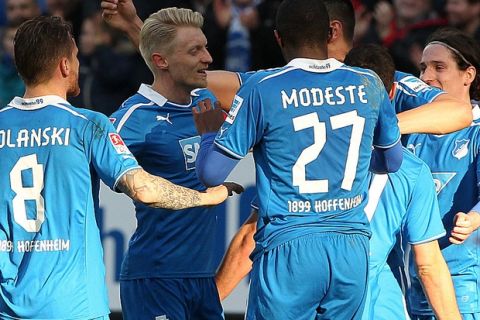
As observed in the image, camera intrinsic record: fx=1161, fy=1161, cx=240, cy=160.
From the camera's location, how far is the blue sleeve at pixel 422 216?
626cm

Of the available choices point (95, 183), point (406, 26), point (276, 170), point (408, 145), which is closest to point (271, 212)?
point (276, 170)

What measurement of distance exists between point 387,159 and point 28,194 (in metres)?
1.81

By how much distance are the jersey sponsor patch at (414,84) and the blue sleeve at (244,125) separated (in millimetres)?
1582

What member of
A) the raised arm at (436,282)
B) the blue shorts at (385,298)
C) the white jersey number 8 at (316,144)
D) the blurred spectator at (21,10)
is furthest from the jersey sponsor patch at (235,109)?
the blurred spectator at (21,10)

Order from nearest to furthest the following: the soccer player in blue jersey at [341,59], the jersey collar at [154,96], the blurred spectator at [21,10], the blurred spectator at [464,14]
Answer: the soccer player in blue jersey at [341,59] → the jersey collar at [154,96] → the blurred spectator at [464,14] → the blurred spectator at [21,10]

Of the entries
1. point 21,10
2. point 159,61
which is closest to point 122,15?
point 159,61

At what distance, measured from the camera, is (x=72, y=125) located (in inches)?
216

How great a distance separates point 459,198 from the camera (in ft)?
22.8

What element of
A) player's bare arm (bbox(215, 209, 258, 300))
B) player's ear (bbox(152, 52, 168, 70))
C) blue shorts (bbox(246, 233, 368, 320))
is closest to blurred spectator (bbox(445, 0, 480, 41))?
player's bare arm (bbox(215, 209, 258, 300))

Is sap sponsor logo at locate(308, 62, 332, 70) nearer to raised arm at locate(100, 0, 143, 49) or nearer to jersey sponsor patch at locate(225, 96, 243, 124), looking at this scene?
jersey sponsor patch at locate(225, 96, 243, 124)

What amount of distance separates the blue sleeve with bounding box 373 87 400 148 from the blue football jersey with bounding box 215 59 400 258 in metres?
0.12

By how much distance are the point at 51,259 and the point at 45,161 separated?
462mm

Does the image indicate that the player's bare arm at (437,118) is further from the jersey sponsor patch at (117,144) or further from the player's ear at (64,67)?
the player's ear at (64,67)

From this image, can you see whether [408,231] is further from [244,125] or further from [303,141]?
[244,125]
